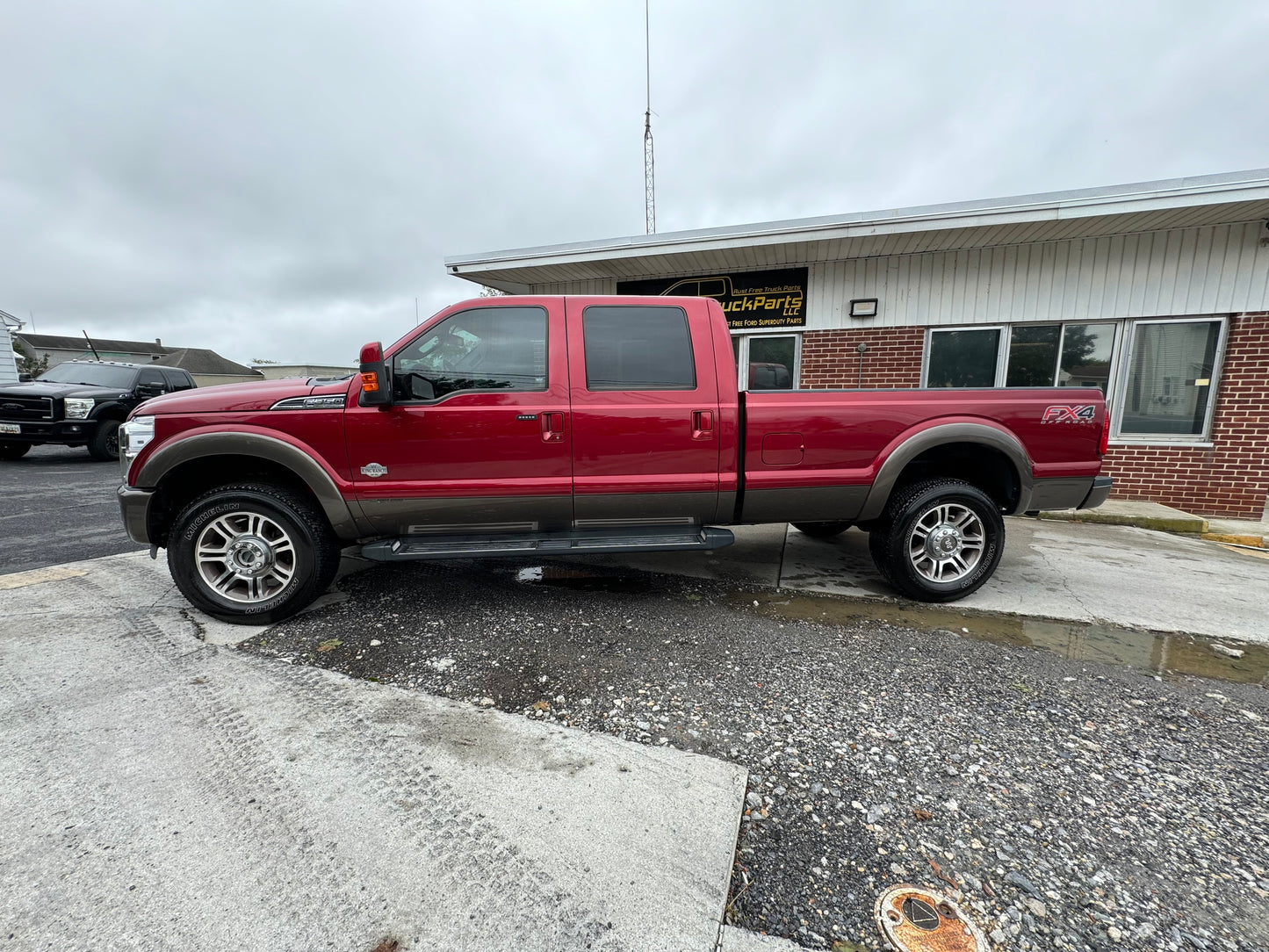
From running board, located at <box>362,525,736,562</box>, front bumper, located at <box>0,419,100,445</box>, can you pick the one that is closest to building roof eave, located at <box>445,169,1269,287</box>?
running board, located at <box>362,525,736,562</box>

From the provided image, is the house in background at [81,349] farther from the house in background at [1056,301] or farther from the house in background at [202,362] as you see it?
the house in background at [1056,301]

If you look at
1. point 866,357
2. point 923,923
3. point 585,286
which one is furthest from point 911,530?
point 585,286

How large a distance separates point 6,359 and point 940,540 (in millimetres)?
27306

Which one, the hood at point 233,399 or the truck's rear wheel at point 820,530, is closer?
the hood at point 233,399

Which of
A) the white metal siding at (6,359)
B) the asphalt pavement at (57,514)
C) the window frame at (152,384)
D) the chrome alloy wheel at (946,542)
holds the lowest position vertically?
the asphalt pavement at (57,514)

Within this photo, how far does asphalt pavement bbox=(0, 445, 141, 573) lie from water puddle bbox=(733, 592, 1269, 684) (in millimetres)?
5566

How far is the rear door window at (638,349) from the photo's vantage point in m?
3.50

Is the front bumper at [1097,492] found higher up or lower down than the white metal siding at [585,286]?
lower down

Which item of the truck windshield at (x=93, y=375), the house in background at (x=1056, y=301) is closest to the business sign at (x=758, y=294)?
the house in background at (x=1056, y=301)

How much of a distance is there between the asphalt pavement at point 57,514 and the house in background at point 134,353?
4132cm

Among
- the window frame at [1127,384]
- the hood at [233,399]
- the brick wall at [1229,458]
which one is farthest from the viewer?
the window frame at [1127,384]

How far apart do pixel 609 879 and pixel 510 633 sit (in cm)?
178

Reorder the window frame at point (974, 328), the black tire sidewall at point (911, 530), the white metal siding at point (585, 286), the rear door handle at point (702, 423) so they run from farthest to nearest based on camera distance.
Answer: the white metal siding at point (585, 286) → the window frame at point (974, 328) → the black tire sidewall at point (911, 530) → the rear door handle at point (702, 423)

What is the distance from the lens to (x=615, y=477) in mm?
3496
